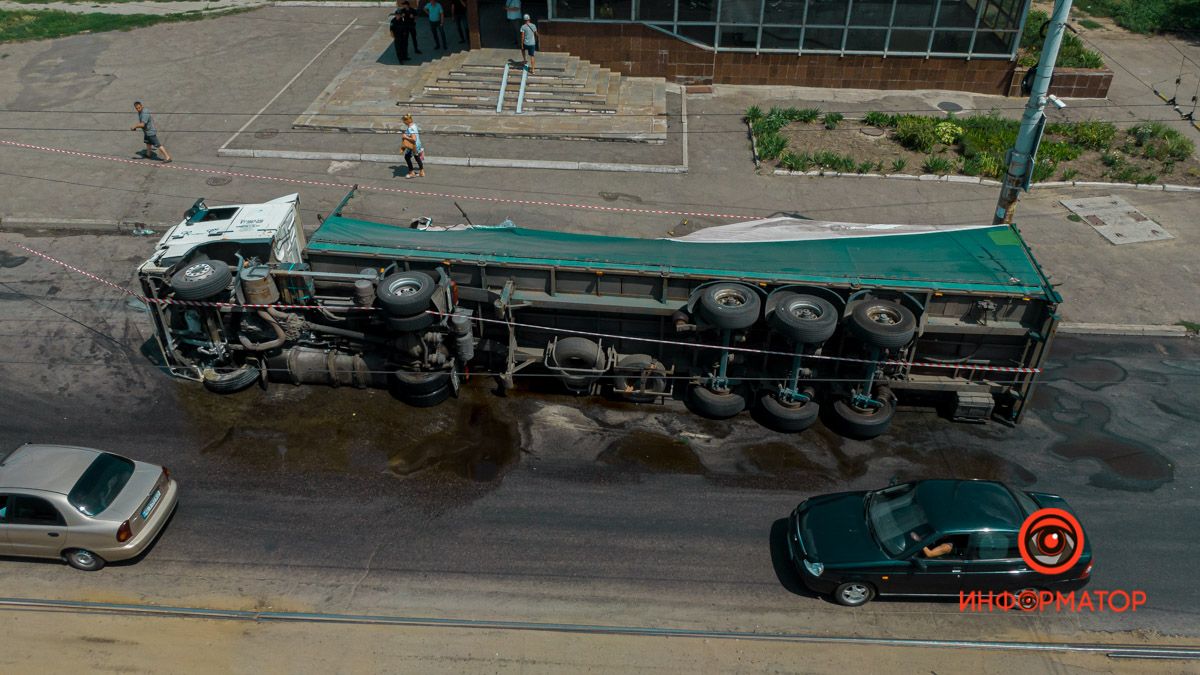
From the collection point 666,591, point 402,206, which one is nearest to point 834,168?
point 402,206

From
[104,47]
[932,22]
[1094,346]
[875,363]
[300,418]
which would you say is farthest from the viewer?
[104,47]

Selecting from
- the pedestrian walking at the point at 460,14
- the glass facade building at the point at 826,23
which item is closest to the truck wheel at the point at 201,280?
the glass facade building at the point at 826,23

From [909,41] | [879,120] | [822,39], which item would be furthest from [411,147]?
[909,41]

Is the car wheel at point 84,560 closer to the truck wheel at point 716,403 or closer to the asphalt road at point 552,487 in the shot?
the asphalt road at point 552,487

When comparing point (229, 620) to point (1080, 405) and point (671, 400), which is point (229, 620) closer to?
point (671, 400)

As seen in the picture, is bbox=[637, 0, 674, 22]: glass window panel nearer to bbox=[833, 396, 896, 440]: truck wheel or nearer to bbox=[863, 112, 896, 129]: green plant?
bbox=[863, 112, 896, 129]: green plant

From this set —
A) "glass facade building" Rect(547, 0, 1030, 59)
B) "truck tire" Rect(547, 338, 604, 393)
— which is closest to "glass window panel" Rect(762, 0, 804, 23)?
"glass facade building" Rect(547, 0, 1030, 59)

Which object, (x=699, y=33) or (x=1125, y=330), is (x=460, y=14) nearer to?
(x=699, y=33)
